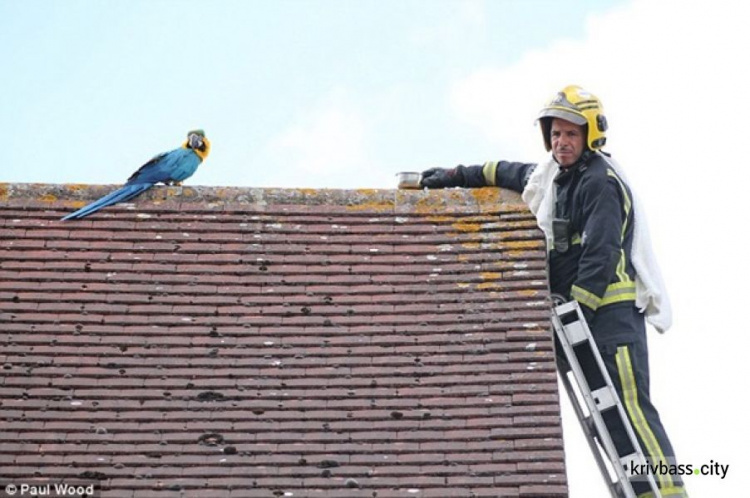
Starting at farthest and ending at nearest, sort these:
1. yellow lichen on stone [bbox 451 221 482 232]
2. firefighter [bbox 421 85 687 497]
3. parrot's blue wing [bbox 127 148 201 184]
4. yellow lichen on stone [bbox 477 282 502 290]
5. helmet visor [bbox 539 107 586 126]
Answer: parrot's blue wing [bbox 127 148 201 184] < helmet visor [bbox 539 107 586 126] < yellow lichen on stone [bbox 451 221 482 232] < yellow lichen on stone [bbox 477 282 502 290] < firefighter [bbox 421 85 687 497]

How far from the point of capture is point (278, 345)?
40.4 feet

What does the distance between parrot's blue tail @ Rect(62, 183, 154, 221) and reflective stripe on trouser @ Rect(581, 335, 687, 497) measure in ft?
11.8

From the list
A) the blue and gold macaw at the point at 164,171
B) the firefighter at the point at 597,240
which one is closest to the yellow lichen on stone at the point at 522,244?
the firefighter at the point at 597,240

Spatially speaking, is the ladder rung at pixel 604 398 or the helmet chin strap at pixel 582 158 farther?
the helmet chin strap at pixel 582 158

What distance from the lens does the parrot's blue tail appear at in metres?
13.4

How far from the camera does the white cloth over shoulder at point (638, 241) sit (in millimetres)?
12992

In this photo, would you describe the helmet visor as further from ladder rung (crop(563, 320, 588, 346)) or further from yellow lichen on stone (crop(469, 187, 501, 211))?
ladder rung (crop(563, 320, 588, 346))

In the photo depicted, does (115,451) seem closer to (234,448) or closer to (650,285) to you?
(234,448)

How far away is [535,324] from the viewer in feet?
40.7

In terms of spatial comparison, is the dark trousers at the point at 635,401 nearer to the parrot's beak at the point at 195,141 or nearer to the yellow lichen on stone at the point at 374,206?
the yellow lichen on stone at the point at 374,206

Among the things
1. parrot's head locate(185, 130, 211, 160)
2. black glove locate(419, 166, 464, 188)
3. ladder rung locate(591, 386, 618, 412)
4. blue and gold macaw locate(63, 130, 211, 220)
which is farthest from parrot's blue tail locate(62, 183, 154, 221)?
ladder rung locate(591, 386, 618, 412)

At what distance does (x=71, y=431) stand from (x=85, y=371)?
0.60 meters

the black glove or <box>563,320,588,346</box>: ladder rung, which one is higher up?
the black glove

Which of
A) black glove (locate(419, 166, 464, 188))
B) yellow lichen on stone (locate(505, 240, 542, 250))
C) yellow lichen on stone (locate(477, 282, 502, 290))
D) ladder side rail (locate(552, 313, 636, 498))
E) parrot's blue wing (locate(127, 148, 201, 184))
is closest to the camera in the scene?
ladder side rail (locate(552, 313, 636, 498))
